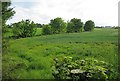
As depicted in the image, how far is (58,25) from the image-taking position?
70.7 m

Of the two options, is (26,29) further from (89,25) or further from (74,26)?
(89,25)

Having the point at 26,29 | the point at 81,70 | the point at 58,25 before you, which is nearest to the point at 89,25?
the point at 58,25

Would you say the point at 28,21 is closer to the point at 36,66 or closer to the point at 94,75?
the point at 36,66

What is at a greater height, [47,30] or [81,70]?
[81,70]

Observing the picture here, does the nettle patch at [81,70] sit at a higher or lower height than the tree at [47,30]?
higher

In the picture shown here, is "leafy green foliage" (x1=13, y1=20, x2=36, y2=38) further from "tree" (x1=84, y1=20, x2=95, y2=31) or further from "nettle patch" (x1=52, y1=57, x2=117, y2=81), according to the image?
"nettle patch" (x1=52, y1=57, x2=117, y2=81)

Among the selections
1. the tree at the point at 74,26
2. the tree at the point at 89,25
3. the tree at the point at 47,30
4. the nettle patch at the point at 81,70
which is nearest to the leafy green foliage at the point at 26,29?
the tree at the point at 47,30

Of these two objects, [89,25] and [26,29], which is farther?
[89,25]

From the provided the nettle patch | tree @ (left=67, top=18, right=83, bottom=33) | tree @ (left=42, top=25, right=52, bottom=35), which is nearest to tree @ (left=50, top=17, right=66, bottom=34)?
tree @ (left=67, top=18, right=83, bottom=33)

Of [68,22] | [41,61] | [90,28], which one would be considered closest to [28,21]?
[68,22]

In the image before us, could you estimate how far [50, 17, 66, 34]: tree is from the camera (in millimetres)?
70438

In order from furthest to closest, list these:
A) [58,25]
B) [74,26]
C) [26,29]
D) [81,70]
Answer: [74,26], [58,25], [26,29], [81,70]

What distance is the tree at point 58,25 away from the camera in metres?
70.4

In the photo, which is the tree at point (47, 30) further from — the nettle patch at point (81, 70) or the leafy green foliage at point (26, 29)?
the nettle patch at point (81, 70)
